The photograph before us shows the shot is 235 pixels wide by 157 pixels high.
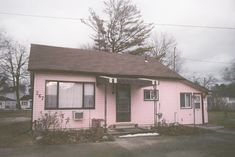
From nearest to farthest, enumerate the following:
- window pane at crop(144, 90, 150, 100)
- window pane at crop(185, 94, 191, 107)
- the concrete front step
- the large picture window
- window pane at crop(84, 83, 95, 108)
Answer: the large picture window, window pane at crop(84, 83, 95, 108), the concrete front step, window pane at crop(144, 90, 150, 100), window pane at crop(185, 94, 191, 107)

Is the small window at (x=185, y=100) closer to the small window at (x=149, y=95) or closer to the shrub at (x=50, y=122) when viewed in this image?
the small window at (x=149, y=95)

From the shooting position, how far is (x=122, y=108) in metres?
14.5

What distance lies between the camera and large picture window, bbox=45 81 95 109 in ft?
41.4

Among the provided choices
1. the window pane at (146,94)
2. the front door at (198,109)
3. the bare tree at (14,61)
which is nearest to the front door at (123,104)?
the window pane at (146,94)

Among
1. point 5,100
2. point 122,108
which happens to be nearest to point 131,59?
point 122,108

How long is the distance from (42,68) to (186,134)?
26.9 feet

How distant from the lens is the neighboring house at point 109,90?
1268 cm

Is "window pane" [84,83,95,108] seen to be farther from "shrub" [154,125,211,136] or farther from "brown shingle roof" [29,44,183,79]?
"shrub" [154,125,211,136]

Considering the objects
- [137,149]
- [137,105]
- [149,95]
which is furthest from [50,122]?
[149,95]

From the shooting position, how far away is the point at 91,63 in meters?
15.0

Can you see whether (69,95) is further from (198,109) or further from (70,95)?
(198,109)

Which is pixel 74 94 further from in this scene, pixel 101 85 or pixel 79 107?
Answer: pixel 101 85

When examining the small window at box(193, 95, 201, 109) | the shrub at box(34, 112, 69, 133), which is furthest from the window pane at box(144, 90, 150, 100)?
the shrub at box(34, 112, 69, 133)

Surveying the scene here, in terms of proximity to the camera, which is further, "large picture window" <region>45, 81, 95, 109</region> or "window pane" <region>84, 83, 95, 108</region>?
"window pane" <region>84, 83, 95, 108</region>
